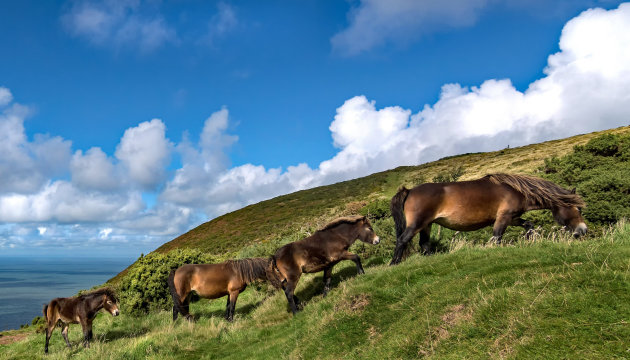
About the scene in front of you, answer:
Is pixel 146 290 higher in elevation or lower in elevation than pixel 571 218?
lower

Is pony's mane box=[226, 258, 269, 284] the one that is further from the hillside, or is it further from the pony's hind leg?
the pony's hind leg

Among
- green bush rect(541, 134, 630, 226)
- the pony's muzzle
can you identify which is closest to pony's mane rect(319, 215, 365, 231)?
the pony's muzzle

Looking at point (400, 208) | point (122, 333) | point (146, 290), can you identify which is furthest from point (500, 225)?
point (146, 290)

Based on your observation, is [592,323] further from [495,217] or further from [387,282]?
[495,217]

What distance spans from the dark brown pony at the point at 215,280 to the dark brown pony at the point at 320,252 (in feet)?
7.76

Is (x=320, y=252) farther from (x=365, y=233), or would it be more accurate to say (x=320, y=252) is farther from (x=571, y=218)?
(x=571, y=218)

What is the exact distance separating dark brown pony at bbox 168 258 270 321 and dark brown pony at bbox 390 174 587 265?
19.2ft

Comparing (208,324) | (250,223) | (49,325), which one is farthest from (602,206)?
(250,223)

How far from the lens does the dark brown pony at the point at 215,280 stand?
41.3ft

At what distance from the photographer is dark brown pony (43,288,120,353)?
11.9 meters

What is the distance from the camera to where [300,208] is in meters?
56.2

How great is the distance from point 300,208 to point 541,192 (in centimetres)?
4805

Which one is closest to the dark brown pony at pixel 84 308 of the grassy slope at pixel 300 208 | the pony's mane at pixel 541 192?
the pony's mane at pixel 541 192

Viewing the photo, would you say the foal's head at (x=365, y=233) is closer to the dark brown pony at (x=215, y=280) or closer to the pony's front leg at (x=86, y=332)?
the dark brown pony at (x=215, y=280)
